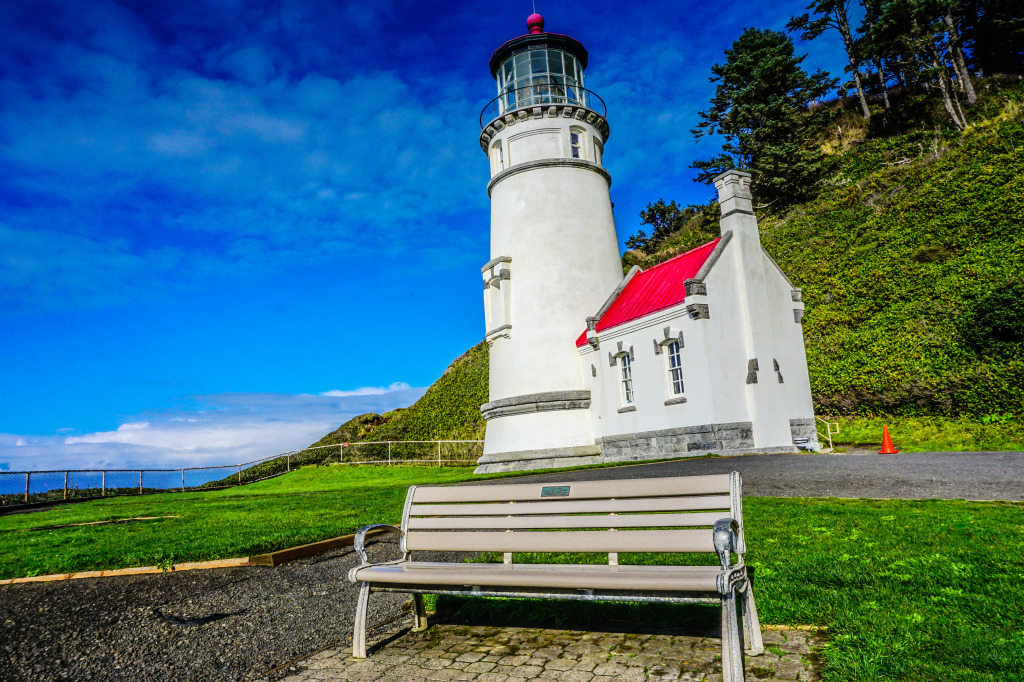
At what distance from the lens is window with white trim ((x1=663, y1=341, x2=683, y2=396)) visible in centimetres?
1947

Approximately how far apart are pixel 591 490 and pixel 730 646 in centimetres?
166

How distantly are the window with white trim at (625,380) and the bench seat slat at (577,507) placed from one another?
16671 mm

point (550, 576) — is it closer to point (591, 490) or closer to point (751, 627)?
point (591, 490)

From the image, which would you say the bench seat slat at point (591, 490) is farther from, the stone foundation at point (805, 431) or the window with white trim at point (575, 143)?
the window with white trim at point (575, 143)

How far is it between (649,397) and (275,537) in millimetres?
13957

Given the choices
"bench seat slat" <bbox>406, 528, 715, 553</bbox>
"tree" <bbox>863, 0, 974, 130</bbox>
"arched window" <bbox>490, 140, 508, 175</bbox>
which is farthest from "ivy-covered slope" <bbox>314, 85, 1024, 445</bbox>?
"bench seat slat" <bbox>406, 528, 715, 553</bbox>

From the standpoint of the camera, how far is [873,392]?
21703mm

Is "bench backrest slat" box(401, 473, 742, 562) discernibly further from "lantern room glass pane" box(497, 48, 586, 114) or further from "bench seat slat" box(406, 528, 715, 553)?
"lantern room glass pane" box(497, 48, 586, 114)

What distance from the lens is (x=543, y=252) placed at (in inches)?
934

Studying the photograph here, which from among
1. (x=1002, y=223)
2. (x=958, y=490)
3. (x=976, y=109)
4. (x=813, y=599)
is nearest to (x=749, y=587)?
Answer: (x=813, y=599)

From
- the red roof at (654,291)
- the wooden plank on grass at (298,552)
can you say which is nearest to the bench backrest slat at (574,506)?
→ the wooden plank on grass at (298,552)

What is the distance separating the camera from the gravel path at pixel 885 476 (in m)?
9.52

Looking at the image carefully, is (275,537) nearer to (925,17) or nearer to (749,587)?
(749,587)

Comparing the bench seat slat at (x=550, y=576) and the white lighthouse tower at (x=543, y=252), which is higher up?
the white lighthouse tower at (x=543, y=252)
